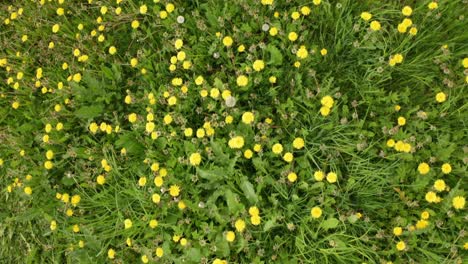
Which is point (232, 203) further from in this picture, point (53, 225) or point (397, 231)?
point (53, 225)

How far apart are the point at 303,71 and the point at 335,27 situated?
0.35 metres

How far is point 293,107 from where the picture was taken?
2.10 m

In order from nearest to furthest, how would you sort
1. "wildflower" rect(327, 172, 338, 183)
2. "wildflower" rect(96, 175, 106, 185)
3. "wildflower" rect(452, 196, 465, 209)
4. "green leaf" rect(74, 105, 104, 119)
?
"wildflower" rect(452, 196, 465, 209)
"wildflower" rect(327, 172, 338, 183)
"wildflower" rect(96, 175, 106, 185)
"green leaf" rect(74, 105, 104, 119)

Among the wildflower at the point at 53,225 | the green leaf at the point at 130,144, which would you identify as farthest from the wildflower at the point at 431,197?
the wildflower at the point at 53,225

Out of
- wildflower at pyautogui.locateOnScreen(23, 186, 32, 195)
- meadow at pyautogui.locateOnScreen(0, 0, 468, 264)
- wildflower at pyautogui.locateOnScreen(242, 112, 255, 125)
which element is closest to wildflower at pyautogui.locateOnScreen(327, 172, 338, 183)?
meadow at pyautogui.locateOnScreen(0, 0, 468, 264)

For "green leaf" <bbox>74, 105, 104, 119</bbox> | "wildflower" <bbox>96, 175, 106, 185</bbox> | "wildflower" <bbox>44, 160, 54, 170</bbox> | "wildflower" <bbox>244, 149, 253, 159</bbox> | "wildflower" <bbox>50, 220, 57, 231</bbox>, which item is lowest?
"wildflower" <bbox>50, 220, 57, 231</bbox>

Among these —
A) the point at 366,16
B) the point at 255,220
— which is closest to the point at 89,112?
the point at 255,220

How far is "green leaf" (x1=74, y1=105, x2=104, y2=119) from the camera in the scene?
2.39 meters

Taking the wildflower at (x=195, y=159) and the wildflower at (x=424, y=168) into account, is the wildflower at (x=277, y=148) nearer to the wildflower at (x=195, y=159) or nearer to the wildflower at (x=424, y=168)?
the wildflower at (x=195, y=159)

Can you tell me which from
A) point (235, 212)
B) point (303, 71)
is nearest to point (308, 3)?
point (303, 71)

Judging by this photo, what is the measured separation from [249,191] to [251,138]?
29cm

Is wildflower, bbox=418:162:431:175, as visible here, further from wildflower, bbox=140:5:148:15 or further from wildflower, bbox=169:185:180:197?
wildflower, bbox=140:5:148:15

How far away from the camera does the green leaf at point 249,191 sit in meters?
1.95

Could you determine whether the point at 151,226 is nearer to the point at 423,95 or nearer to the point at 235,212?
the point at 235,212
